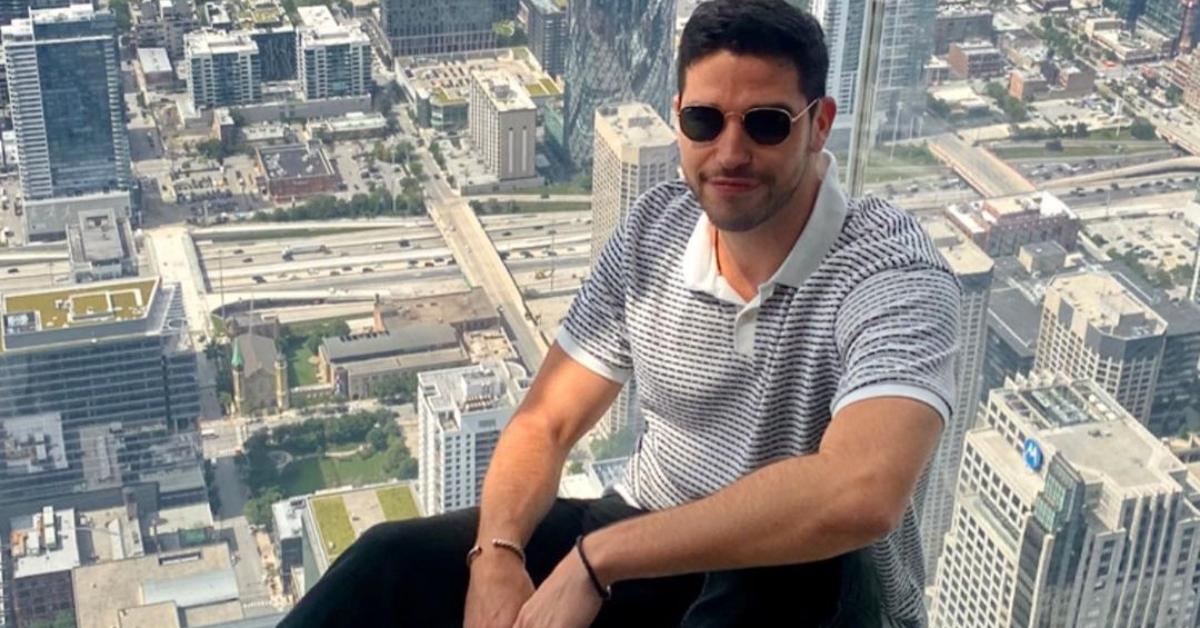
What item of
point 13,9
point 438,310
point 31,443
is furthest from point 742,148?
point 438,310

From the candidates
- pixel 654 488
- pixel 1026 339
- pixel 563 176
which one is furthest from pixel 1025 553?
pixel 563 176

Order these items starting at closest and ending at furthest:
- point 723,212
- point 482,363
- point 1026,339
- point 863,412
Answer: point 863,412 < point 723,212 < point 1026,339 < point 482,363

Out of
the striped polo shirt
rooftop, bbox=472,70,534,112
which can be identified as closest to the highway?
the striped polo shirt

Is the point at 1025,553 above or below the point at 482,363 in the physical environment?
above

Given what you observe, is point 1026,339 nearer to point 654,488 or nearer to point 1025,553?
point 1025,553

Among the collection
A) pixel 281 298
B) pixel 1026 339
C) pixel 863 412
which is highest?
pixel 863 412

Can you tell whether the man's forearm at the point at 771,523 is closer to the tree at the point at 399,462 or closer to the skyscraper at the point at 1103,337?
the skyscraper at the point at 1103,337

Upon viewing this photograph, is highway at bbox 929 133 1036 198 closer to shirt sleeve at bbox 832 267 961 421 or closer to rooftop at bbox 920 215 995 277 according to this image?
rooftop at bbox 920 215 995 277
